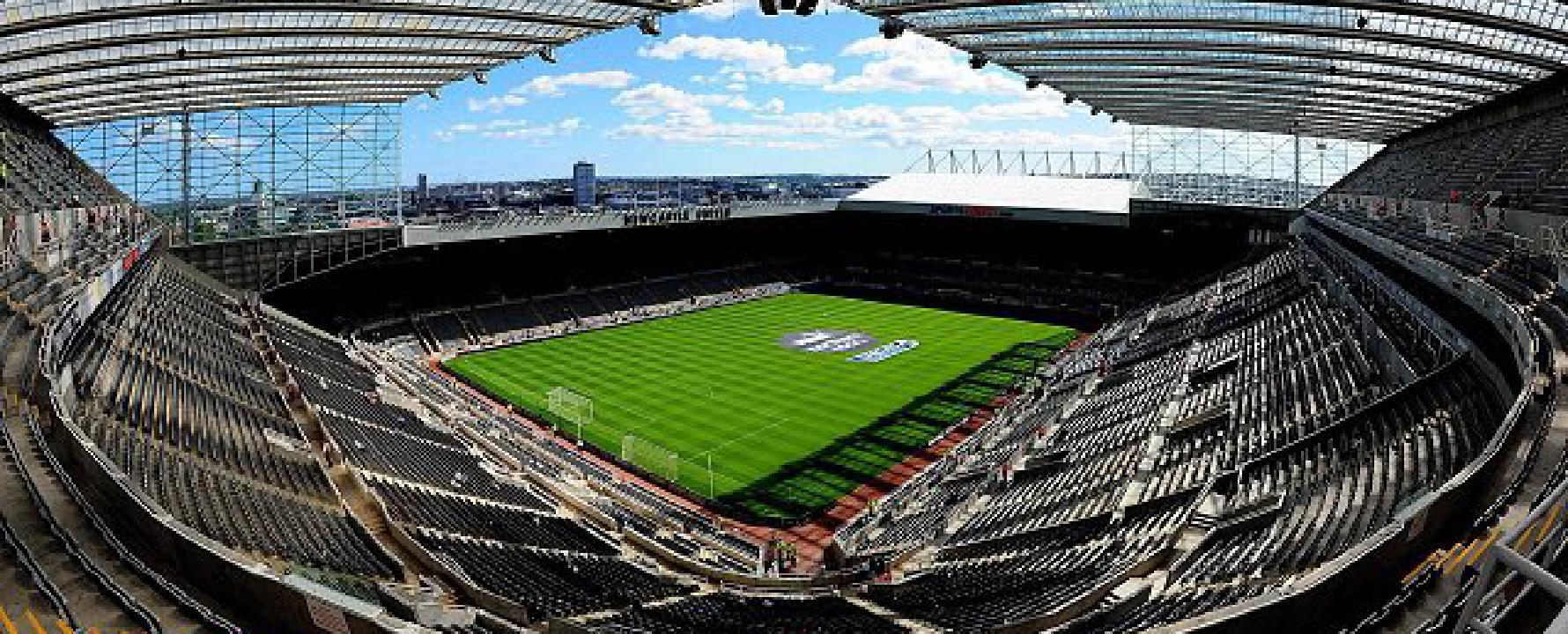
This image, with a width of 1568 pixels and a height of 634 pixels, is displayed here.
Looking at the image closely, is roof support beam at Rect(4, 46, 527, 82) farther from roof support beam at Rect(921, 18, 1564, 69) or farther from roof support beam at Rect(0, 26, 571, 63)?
roof support beam at Rect(921, 18, 1564, 69)

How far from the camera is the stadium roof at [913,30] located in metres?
25.5

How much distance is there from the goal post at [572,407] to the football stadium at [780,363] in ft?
1.54

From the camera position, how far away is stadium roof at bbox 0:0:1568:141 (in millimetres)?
25509

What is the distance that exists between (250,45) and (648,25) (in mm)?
13531

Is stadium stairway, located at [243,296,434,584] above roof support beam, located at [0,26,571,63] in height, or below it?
below

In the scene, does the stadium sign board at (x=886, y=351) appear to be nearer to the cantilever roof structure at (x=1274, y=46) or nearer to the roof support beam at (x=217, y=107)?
the cantilever roof structure at (x=1274, y=46)

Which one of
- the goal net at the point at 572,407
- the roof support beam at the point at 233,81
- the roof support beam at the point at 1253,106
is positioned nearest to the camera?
the roof support beam at the point at 233,81

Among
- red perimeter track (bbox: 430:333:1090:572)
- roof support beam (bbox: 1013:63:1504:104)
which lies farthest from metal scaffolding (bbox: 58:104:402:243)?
roof support beam (bbox: 1013:63:1504:104)

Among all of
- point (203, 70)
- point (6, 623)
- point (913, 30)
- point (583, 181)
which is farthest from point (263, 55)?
point (583, 181)

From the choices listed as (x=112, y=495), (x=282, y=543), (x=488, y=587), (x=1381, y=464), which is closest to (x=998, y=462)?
(x=1381, y=464)

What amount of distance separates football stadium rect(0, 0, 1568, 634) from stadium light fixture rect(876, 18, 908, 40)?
179 mm

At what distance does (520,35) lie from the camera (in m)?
33.8

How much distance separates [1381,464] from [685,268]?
58.9 m

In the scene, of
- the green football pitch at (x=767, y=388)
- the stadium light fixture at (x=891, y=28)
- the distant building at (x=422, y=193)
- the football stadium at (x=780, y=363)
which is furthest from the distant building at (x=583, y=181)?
the stadium light fixture at (x=891, y=28)
